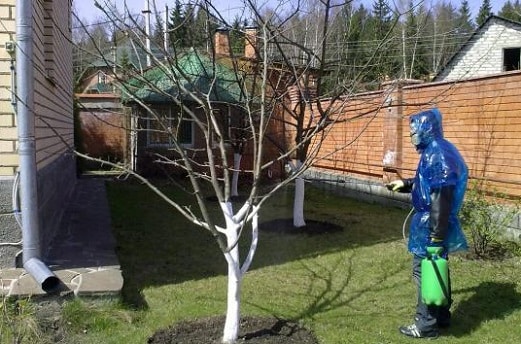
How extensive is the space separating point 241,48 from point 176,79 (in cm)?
575

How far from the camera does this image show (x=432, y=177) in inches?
161

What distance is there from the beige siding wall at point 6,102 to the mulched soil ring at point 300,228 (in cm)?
428

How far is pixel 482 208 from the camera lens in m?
6.71

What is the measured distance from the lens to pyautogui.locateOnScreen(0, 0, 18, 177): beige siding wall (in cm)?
489

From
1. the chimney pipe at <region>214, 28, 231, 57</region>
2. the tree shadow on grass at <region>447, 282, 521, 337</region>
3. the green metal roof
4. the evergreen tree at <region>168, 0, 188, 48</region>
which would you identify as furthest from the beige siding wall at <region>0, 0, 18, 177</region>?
the tree shadow on grass at <region>447, 282, 521, 337</region>

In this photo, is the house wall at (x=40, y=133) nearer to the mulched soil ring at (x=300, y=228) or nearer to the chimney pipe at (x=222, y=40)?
the chimney pipe at (x=222, y=40)

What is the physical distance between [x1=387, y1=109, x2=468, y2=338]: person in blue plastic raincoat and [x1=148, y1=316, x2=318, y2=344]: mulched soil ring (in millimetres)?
872

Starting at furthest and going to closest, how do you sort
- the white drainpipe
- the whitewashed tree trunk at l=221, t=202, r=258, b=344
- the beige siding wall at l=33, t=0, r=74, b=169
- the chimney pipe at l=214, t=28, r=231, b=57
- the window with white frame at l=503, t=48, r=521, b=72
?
the window with white frame at l=503, t=48, r=521, b=72
the beige siding wall at l=33, t=0, r=74, b=169
the chimney pipe at l=214, t=28, r=231, b=57
the white drainpipe
the whitewashed tree trunk at l=221, t=202, r=258, b=344

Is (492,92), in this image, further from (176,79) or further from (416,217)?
(176,79)

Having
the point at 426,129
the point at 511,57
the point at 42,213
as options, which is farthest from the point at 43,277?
the point at 511,57

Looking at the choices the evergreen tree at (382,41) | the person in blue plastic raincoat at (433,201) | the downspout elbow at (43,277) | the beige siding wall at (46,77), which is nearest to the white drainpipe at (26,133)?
the downspout elbow at (43,277)

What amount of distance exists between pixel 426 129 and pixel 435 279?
3.80 ft

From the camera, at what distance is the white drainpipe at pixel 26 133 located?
4773 mm

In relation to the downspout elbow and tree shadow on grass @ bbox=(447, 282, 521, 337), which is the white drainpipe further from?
tree shadow on grass @ bbox=(447, 282, 521, 337)
